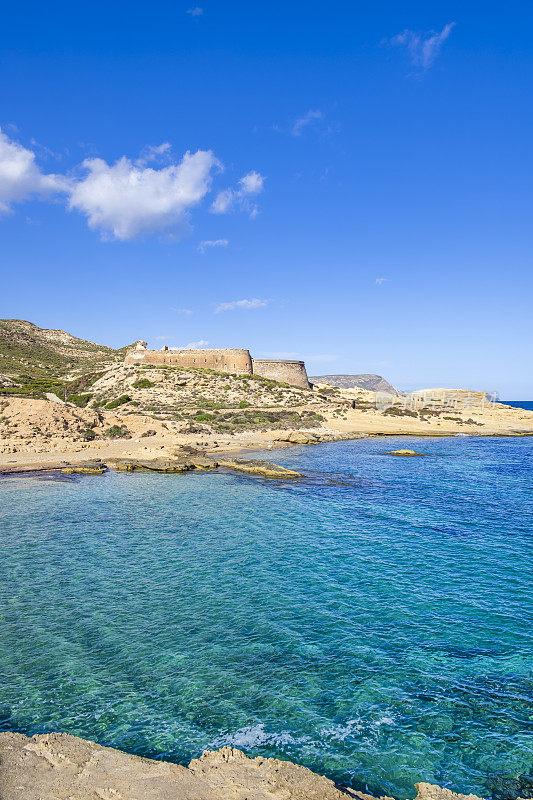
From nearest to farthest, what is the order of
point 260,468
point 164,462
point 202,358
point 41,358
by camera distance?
1. point 260,468
2. point 164,462
3. point 202,358
4. point 41,358

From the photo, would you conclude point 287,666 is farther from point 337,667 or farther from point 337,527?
point 337,527

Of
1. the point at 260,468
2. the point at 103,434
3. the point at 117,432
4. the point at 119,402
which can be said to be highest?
the point at 119,402

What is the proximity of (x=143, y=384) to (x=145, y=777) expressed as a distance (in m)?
57.0

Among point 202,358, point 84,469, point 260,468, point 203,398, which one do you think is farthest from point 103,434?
point 202,358

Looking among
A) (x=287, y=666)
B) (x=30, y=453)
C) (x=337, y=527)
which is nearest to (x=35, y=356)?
(x=30, y=453)

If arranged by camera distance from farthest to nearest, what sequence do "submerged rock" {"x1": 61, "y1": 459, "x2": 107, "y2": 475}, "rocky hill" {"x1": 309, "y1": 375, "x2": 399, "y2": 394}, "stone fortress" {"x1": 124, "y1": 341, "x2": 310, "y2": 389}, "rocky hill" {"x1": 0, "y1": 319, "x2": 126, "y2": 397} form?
1. "rocky hill" {"x1": 309, "y1": 375, "x2": 399, "y2": 394}
2. "stone fortress" {"x1": 124, "y1": 341, "x2": 310, "y2": 389}
3. "rocky hill" {"x1": 0, "y1": 319, "x2": 126, "y2": 397}
4. "submerged rock" {"x1": 61, "y1": 459, "x2": 107, "y2": 475}

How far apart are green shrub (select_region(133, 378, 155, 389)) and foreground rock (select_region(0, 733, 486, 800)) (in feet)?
182

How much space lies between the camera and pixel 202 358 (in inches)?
2936

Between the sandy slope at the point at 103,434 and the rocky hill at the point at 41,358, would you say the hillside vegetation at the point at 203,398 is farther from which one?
the rocky hill at the point at 41,358

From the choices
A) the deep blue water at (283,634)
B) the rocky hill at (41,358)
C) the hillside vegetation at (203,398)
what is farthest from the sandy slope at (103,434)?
the rocky hill at (41,358)

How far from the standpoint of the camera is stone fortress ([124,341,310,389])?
240 feet

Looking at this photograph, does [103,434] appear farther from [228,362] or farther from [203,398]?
[228,362]

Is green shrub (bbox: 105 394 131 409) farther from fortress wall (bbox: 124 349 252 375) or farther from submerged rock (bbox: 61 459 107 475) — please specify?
submerged rock (bbox: 61 459 107 475)

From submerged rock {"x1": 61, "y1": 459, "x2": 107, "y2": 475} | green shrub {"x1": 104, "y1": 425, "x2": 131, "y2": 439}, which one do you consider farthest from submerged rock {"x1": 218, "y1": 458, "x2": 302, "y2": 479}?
green shrub {"x1": 104, "y1": 425, "x2": 131, "y2": 439}
